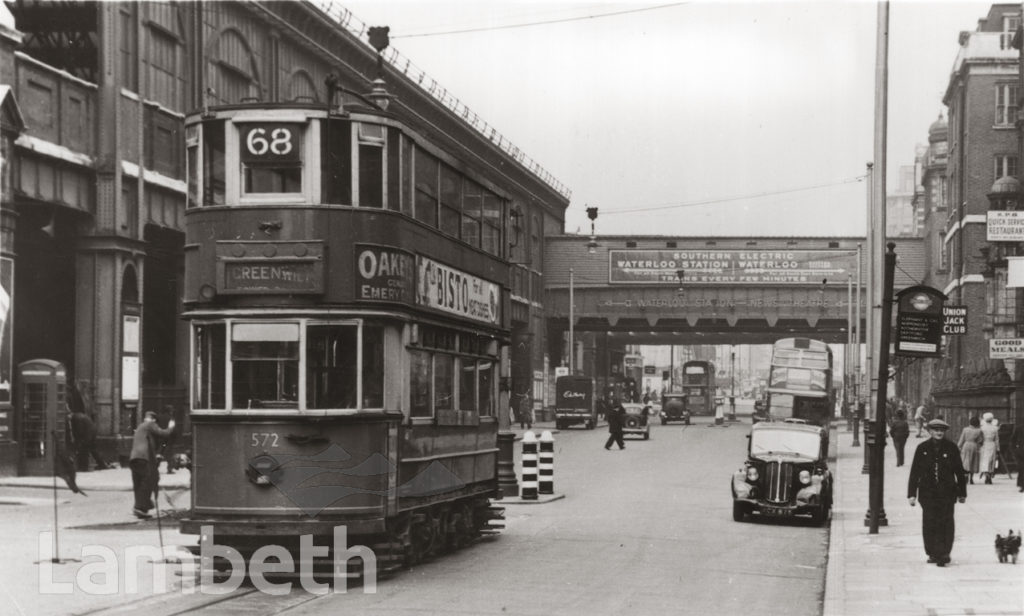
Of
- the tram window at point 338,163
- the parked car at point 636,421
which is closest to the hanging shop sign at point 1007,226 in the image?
the tram window at point 338,163

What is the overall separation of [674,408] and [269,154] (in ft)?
208

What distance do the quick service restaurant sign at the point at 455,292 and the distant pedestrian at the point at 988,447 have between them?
55.2 feet

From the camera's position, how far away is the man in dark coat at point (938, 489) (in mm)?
15805

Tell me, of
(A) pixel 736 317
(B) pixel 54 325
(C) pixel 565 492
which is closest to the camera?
(C) pixel 565 492

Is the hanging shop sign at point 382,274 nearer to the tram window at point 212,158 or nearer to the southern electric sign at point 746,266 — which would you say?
the tram window at point 212,158

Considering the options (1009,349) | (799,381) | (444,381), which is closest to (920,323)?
(1009,349)

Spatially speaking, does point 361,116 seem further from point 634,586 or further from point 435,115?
point 435,115

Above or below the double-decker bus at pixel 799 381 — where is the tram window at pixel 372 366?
above

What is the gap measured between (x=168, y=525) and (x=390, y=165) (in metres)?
7.92

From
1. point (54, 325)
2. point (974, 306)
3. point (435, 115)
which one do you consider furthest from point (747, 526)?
point (974, 306)

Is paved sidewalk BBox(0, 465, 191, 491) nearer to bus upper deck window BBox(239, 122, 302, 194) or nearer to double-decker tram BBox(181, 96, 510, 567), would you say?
double-decker tram BBox(181, 96, 510, 567)

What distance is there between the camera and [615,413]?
47375mm

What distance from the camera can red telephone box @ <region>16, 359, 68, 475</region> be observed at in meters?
28.5

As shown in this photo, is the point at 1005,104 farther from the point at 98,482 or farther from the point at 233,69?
the point at 98,482
